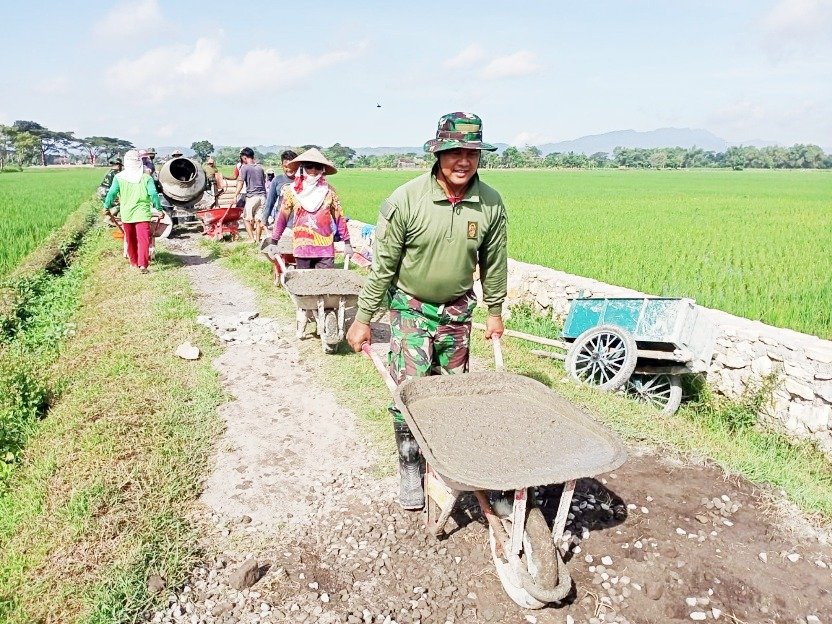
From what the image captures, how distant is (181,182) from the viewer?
40.9 feet

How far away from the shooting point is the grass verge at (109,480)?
265 centimetres

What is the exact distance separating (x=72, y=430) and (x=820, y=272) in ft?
25.2

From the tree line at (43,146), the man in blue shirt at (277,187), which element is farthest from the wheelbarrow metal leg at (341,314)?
the tree line at (43,146)

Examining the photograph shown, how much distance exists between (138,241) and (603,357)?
268 inches

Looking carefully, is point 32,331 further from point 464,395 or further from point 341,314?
point 464,395

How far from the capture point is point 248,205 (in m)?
11.1

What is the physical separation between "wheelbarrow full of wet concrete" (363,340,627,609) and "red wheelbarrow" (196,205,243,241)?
9822 millimetres

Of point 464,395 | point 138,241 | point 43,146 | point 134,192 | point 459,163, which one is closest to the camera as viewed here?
point 459,163

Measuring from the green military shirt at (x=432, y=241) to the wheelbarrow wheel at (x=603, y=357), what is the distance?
1923 mm

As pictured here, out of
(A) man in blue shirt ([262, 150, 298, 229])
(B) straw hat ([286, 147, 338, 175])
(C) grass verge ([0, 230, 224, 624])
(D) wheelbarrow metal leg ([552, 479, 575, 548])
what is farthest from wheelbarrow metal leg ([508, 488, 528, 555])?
(A) man in blue shirt ([262, 150, 298, 229])

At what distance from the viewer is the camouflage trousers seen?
2.99 metres

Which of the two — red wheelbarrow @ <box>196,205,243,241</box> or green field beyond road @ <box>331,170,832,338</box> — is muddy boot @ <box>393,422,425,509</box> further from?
red wheelbarrow @ <box>196,205,243,241</box>

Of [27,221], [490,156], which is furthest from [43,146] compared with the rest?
[27,221]

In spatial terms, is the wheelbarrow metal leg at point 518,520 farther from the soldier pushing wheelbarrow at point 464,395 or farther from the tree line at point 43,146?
the tree line at point 43,146
